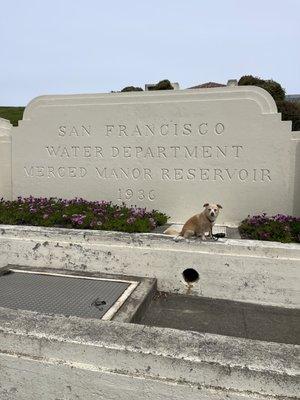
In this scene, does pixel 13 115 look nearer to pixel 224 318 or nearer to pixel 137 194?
pixel 137 194

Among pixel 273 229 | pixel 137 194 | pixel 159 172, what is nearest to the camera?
pixel 273 229

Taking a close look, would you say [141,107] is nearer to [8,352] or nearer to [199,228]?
[199,228]

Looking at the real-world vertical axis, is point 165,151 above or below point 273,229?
above

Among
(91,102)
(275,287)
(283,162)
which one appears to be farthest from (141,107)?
(275,287)

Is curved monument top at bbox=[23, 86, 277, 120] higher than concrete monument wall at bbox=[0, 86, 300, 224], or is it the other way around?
curved monument top at bbox=[23, 86, 277, 120]

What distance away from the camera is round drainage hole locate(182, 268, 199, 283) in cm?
445

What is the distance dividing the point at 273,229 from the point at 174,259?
1.67 metres

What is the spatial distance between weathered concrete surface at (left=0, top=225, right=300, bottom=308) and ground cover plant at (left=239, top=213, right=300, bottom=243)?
674 millimetres

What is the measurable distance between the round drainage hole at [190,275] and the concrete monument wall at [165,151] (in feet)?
8.45

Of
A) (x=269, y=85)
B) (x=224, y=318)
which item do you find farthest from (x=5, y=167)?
(x=269, y=85)

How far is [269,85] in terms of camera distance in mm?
23156

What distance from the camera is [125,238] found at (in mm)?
4586

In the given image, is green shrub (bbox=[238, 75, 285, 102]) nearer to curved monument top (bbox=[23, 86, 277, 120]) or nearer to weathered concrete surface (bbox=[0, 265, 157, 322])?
curved monument top (bbox=[23, 86, 277, 120])

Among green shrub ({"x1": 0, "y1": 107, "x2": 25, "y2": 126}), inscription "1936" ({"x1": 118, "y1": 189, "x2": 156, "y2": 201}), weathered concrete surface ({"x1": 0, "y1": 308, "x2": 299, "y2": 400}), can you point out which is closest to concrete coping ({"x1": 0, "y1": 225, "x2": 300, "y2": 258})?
weathered concrete surface ({"x1": 0, "y1": 308, "x2": 299, "y2": 400})
